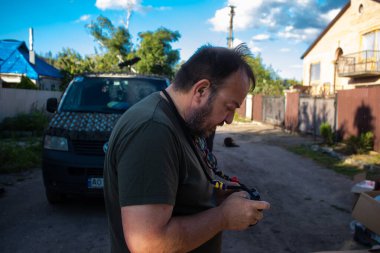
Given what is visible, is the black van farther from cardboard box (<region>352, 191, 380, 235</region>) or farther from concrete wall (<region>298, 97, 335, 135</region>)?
concrete wall (<region>298, 97, 335, 135</region>)

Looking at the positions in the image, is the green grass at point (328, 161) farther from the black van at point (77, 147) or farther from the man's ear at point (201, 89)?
the man's ear at point (201, 89)

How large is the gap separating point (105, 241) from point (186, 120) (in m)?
3.30

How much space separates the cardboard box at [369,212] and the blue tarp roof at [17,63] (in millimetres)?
26208

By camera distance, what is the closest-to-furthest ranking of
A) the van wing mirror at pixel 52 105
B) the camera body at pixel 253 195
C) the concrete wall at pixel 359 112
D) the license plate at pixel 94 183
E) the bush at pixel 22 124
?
the camera body at pixel 253 195 → the license plate at pixel 94 183 → the van wing mirror at pixel 52 105 → the concrete wall at pixel 359 112 → the bush at pixel 22 124

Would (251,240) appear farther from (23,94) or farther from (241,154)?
(23,94)

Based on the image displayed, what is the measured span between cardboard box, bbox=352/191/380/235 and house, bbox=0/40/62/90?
2475 centimetres

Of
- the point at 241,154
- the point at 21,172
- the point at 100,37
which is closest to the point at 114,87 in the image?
the point at 21,172

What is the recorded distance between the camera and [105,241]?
14.0ft

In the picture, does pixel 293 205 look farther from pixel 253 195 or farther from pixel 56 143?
pixel 253 195

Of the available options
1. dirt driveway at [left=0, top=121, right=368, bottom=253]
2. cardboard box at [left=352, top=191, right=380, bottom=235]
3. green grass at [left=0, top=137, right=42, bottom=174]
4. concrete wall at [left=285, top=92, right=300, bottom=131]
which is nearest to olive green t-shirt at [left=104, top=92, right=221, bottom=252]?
cardboard box at [left=352, top=191, right=380, bottom=235]

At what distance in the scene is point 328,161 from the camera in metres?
10.7

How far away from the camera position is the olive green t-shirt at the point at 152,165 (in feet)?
3.97

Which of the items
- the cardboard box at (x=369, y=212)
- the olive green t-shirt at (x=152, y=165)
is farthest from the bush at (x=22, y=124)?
the olive green t-shirt at (x=152, y=165)

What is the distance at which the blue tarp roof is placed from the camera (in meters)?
25.7
